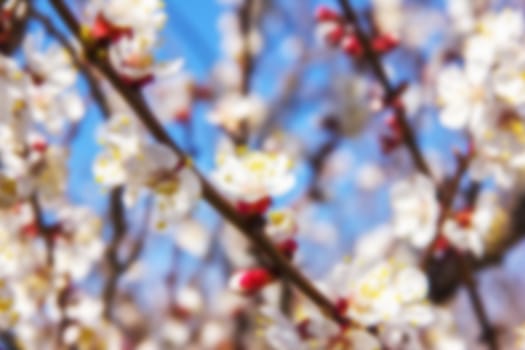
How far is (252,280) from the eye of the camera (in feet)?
4.24

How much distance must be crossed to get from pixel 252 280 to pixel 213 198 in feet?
0.66

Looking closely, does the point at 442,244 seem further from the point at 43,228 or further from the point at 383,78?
the point at 43,228

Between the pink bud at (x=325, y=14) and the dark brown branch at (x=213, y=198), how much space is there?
2.78 feet

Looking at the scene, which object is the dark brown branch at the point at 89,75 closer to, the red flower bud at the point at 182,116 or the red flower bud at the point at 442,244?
the red flower bud at the point at 182,116

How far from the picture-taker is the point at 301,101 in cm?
413

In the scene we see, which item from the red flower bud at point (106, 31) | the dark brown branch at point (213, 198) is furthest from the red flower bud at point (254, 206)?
the red flower bud at point (106, 31)

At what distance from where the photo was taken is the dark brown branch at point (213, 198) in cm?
115

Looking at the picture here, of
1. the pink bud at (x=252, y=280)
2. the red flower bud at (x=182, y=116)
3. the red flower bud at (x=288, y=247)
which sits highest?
the red flower bud at (x=182, y=116)

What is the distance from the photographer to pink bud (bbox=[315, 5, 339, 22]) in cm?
191

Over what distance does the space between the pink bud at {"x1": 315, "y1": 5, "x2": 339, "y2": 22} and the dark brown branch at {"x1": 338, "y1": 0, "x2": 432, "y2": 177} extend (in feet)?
1.07

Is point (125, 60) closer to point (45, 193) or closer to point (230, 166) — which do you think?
point (230, 166)

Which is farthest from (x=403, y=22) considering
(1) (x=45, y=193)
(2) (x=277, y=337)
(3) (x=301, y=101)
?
(2) (x=277, y=337)

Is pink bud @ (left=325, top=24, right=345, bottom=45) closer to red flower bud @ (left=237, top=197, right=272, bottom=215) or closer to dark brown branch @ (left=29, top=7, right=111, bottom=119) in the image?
dark brown branch @ (left=29, top=7, right=111, bottom=119)

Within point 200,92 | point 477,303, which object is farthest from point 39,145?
point 200,92
